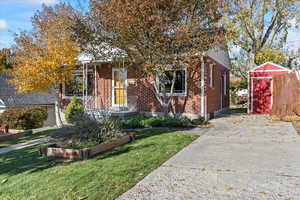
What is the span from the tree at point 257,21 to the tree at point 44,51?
Result: 30.9ft

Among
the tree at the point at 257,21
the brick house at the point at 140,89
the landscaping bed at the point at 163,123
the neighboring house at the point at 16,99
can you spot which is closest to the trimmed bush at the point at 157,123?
the landscaping bed at the point at 163,123

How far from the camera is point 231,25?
15742 mm

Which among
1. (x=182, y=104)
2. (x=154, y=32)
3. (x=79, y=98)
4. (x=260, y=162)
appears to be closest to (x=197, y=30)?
(x=154, y=32)

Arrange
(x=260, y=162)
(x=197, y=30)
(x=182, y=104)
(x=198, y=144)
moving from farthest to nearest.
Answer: (x=182, y=104)
(x=197, y=30)
(x=198, y=144)
(x=260, y=162)

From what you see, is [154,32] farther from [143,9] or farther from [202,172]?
[202,172]

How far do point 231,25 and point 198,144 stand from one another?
37.8 feet

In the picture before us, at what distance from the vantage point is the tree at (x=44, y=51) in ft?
→ 39.4

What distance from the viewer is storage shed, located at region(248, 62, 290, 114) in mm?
14031

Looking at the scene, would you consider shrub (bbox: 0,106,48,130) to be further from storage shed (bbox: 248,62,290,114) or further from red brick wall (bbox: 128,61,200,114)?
storage shed (bbox: 248,62,290,114)

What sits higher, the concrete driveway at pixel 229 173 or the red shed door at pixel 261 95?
the red shed door at pixel 261 95

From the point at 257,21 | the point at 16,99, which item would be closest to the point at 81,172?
the point at 257,21

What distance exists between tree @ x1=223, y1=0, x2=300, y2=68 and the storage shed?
9.09 feet

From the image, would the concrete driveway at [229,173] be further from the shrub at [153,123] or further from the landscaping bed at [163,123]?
the shrub at [153,123]

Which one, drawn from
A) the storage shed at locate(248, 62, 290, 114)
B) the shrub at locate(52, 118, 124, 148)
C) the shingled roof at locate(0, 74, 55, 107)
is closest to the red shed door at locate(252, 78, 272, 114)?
→ the storage shed at locate(248, 62, 290, 114)
